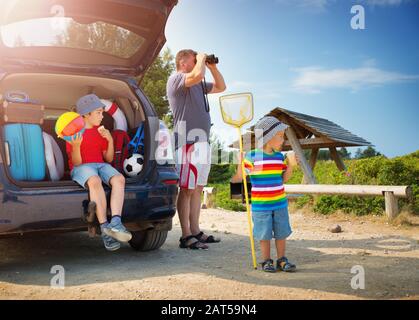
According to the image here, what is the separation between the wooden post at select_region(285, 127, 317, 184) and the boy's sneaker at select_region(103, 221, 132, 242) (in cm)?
733

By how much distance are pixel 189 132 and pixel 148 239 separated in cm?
114

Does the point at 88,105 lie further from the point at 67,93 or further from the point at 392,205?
the point at 392,205

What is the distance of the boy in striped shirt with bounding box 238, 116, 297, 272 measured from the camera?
3.75m

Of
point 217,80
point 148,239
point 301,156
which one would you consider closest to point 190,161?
point 148,239

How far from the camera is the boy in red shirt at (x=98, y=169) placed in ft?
12.3

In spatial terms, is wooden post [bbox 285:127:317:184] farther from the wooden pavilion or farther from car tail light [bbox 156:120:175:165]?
car tail light [bbox 156:120:175:165]

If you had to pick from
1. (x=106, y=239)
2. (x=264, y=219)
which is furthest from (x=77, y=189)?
(x=264, y=219)

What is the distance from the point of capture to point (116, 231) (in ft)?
12.1

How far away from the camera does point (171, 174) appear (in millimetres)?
4223

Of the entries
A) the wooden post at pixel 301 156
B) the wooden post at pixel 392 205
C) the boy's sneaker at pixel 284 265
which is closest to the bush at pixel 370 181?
the wooden post at pixel 392 205
